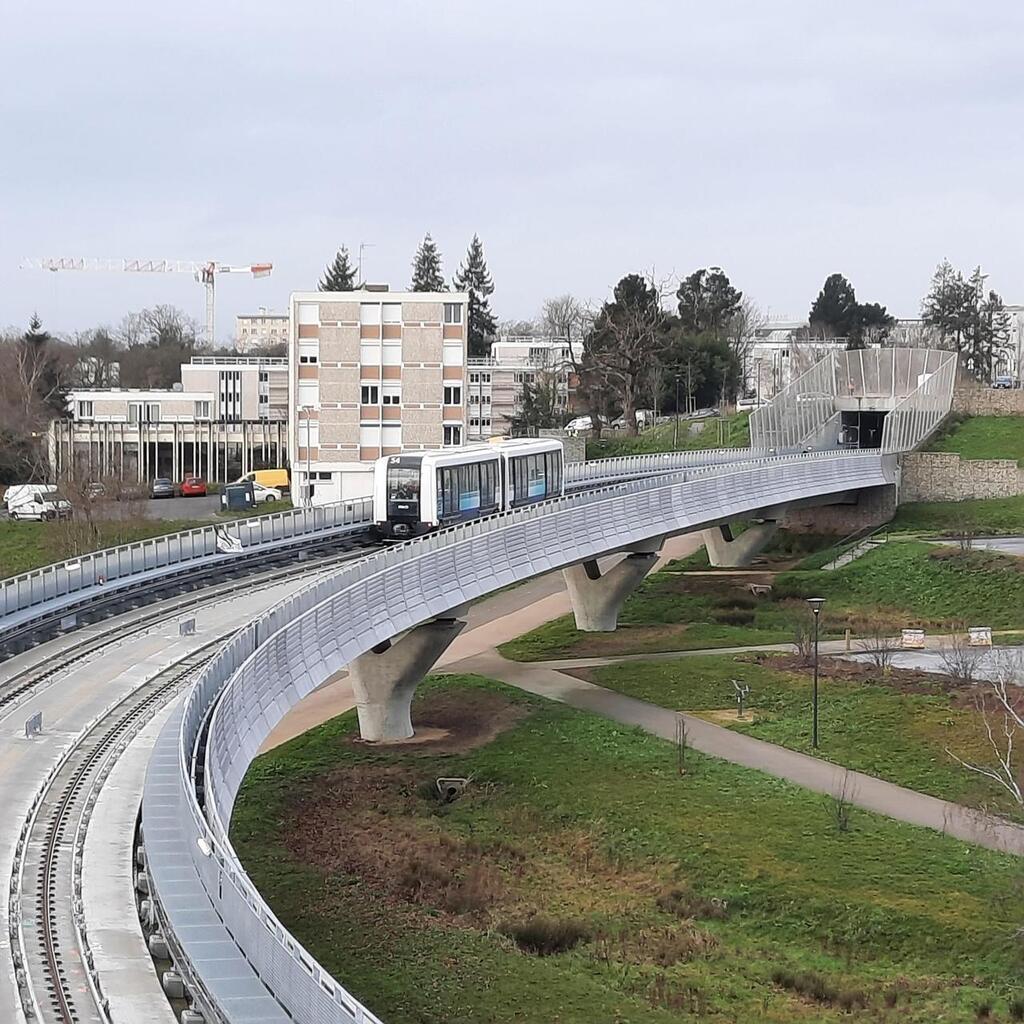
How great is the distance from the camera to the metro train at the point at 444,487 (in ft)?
173

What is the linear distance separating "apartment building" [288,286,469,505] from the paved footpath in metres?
34.4

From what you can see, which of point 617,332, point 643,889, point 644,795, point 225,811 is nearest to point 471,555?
point 644,795

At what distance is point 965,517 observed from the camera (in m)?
76.2

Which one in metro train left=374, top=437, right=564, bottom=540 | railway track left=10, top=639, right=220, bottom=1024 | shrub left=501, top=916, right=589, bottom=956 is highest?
metro train left=374, top=437, right=564, bottom=540

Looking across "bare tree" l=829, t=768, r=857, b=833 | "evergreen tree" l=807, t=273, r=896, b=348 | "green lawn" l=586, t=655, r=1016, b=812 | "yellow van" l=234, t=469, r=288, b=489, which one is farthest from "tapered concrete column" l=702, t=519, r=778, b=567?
"evergreen tree" l=807, t=273, r=896, b=348

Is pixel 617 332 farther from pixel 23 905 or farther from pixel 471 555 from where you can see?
pixel 23 905

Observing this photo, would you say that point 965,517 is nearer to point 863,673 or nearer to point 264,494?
point 863,673

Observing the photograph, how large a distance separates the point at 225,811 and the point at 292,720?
2409cm

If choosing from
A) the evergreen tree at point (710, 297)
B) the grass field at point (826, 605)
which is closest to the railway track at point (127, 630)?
the grass field at point (826, 605)

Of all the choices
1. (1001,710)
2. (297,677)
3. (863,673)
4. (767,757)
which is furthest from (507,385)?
(297,677)

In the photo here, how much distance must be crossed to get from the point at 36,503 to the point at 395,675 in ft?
148

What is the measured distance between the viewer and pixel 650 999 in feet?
84.8

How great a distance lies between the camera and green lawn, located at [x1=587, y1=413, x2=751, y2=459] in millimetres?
101000

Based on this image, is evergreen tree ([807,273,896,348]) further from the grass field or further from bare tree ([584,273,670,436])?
the grass field
